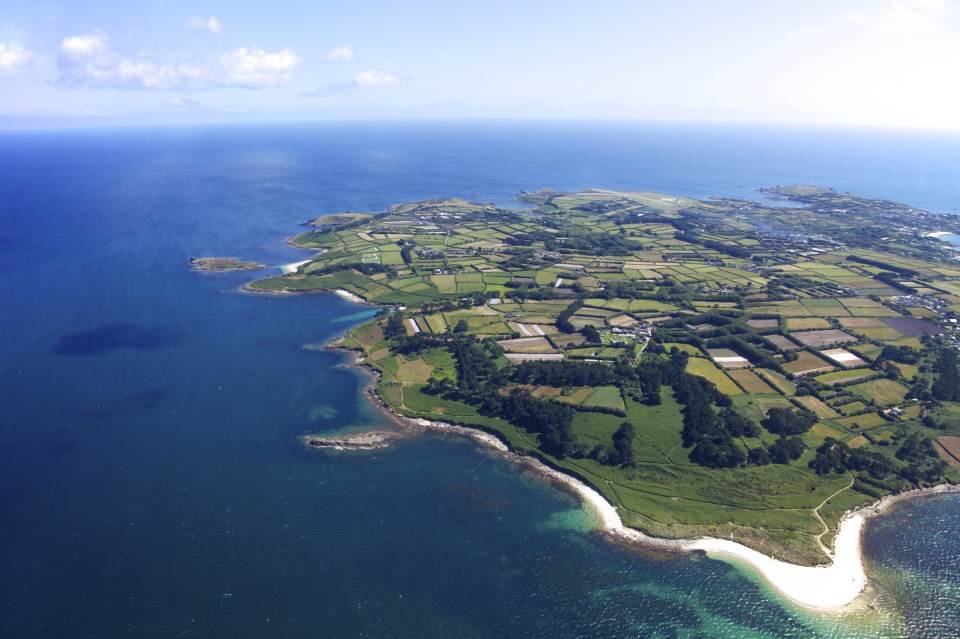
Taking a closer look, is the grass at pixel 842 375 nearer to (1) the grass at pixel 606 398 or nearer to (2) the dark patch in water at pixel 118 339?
(1) the grass at pixel 606 398

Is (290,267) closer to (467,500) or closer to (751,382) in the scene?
(467,500)

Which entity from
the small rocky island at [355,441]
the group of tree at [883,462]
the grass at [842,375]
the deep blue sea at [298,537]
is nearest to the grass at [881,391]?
the grass at [842,375]

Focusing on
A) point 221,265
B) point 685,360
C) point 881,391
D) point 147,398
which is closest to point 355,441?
point 147,398

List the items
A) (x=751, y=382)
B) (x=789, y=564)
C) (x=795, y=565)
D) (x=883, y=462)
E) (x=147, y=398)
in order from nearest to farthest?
(x=795, y=565) < (x=789, y=564) < (x=883, y=462) < (x=147, y=398) < (x=751, y=382)

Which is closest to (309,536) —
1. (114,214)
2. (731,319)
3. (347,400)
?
(347,400)

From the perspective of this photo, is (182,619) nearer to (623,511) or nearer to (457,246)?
(623,511)

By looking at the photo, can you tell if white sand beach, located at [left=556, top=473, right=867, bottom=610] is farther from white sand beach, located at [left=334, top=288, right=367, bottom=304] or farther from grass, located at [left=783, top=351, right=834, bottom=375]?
white sand beach, located at [left=334, top=288, right=367, bottom=304]
